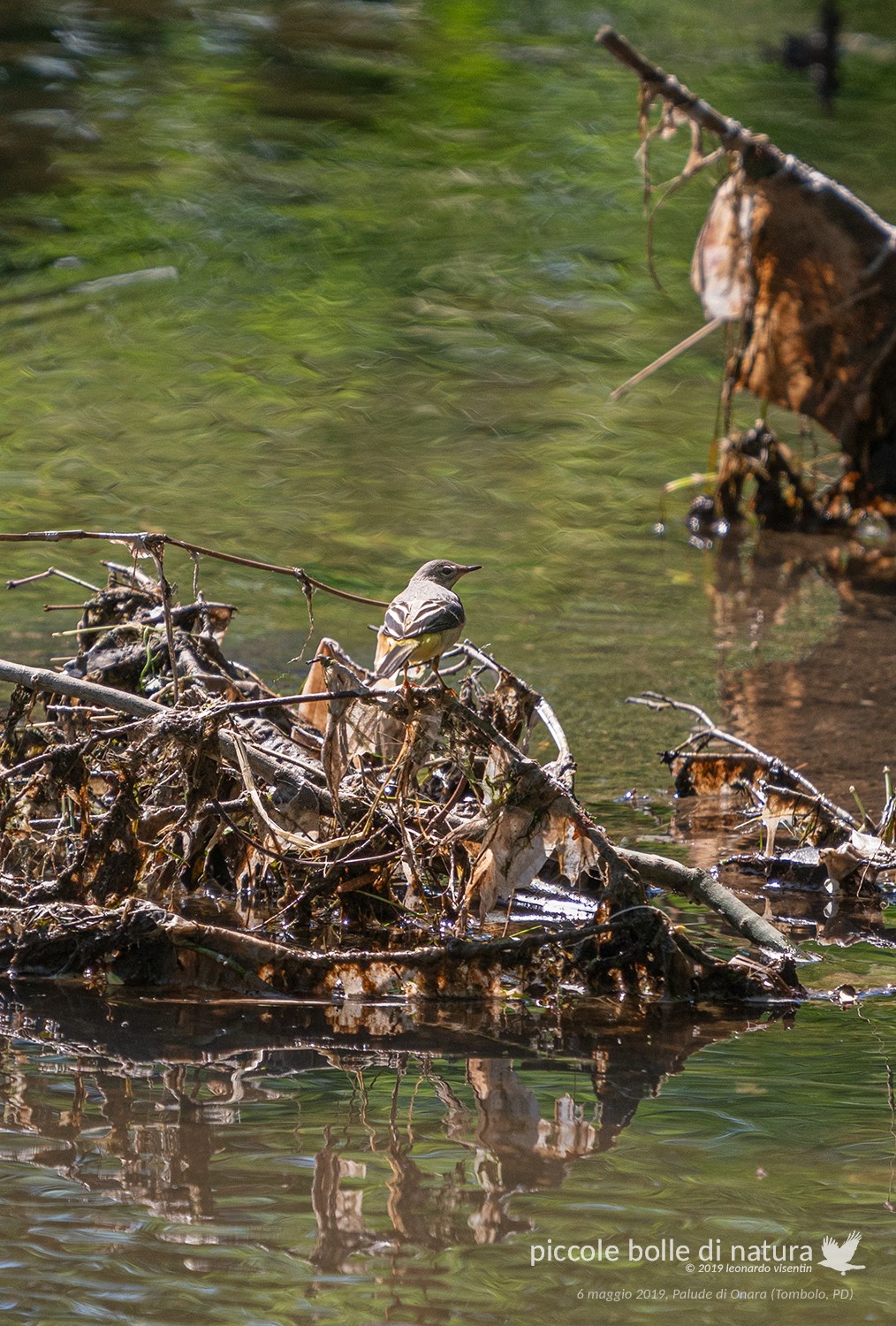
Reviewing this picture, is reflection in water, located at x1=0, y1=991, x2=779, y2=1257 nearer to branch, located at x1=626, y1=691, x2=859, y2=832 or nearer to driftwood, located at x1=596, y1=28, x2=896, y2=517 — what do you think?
branch, located at x1=626, y1=691, x2=859, y2=832

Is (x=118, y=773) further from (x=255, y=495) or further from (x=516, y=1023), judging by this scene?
(x=255, y=495)

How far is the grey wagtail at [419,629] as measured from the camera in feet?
13.8

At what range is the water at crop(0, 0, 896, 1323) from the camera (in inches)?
130

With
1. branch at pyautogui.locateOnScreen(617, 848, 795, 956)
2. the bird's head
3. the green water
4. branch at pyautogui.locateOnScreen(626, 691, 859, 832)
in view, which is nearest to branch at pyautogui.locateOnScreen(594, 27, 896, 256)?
branch at pyautogui.locateOnScreen(626, 691, 859, 832)

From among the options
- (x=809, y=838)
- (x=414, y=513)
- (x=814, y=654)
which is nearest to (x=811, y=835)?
(x=809, y=838)

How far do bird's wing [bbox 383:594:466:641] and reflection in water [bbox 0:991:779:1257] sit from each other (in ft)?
3.01

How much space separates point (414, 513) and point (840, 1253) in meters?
6.16

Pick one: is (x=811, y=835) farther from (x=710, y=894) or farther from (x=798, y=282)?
(x=798, y=282)

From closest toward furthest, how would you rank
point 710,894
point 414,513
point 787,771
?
point 710,894 < point 787,771 < point 414,513

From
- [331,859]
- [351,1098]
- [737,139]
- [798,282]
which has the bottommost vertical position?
[351,1098]

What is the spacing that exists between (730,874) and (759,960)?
34.7 inches

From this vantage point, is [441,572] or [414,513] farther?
[414,513]

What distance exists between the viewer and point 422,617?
4.22m

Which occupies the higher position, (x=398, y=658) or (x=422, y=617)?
(x=422, y=617)
